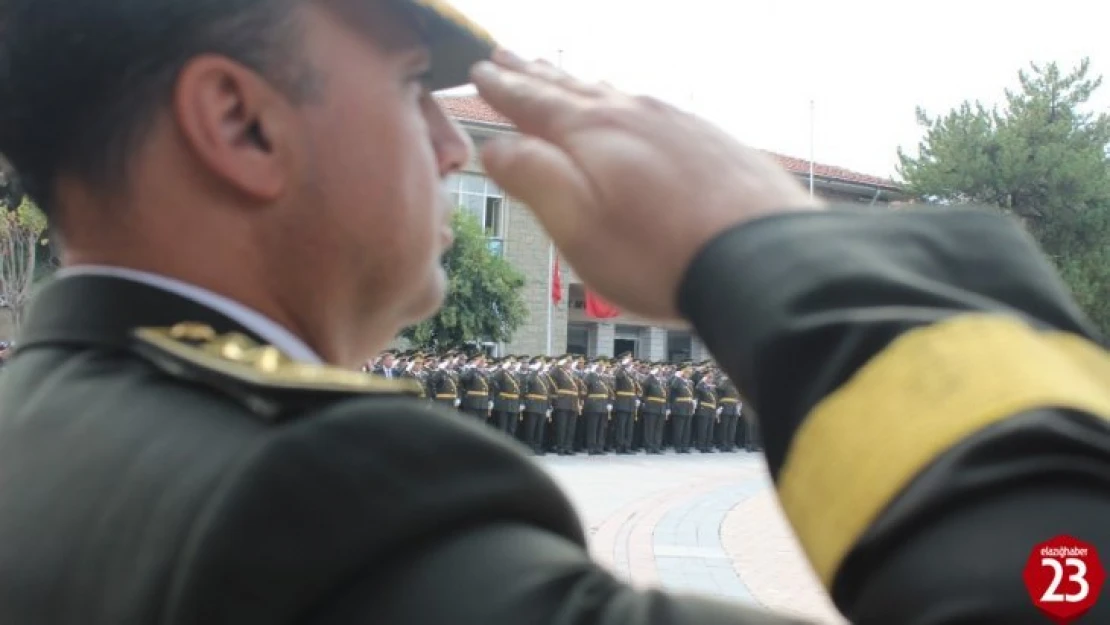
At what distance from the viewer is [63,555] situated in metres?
0.84

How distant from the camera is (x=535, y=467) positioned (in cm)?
86

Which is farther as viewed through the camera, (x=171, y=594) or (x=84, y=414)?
(x=84, y=414)

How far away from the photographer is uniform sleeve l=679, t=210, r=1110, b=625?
568 mm

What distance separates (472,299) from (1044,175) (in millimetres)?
A: 16745

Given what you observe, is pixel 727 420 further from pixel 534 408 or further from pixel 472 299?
pixel 472 299

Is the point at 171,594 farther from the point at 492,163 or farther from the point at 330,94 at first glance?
the point at 330,94

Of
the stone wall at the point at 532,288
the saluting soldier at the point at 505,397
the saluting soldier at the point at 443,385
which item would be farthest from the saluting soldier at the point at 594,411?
the stone wall at the point at 532,288

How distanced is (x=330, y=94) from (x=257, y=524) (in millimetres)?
435

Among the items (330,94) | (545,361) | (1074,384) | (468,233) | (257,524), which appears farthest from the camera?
(468,233)

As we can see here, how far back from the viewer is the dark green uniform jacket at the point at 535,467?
582 mm

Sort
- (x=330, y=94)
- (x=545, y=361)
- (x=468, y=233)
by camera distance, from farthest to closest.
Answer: (x=468, y=233) < (x=545, y=361) < (x=330, y=94)

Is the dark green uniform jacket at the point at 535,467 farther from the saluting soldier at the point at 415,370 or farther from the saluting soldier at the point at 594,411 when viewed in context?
the saluting soldier at the point at 594,411

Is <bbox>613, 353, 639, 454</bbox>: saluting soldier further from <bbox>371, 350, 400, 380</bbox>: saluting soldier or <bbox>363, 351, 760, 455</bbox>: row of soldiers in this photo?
<bbox>371, 350, 400, 380</bbox>: saluting soldier

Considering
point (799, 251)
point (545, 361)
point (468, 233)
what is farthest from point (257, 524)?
point (468, 233)
